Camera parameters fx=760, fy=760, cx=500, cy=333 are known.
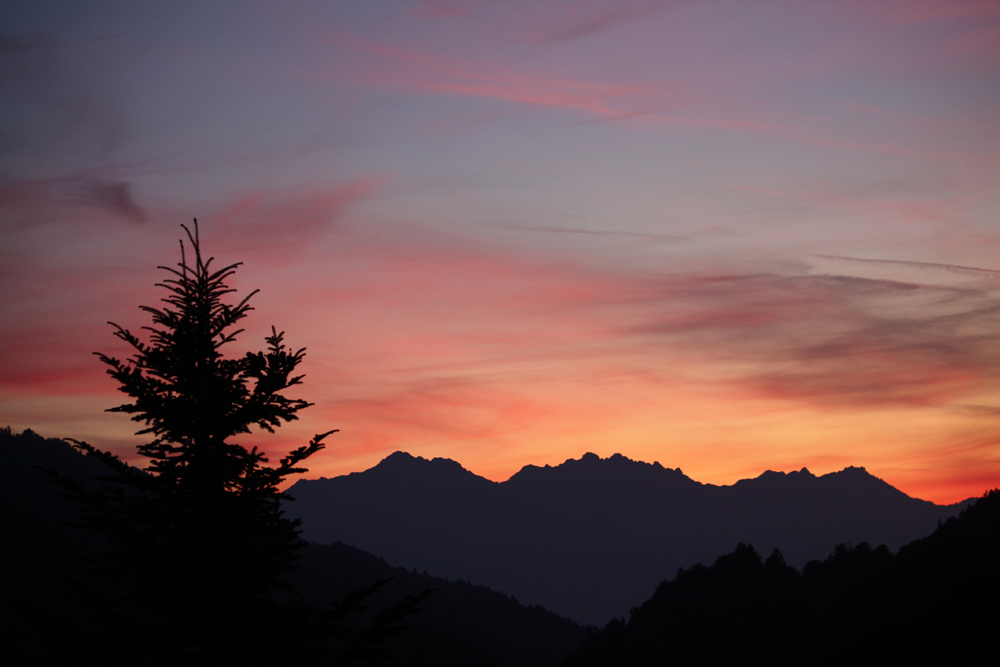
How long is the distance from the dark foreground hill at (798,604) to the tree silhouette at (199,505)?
311ft

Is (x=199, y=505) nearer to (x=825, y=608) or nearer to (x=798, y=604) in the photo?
(x=825, y=608)

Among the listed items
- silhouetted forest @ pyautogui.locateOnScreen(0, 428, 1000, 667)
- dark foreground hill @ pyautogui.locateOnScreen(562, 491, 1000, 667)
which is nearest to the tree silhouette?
silhouetted forest @ pyautogui.locateOnScreen(0, 428, 1000, 667)

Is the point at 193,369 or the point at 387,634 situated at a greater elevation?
the point at 193,369

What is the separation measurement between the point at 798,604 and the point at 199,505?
527 ft

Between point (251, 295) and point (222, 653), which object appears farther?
point (251, 295)

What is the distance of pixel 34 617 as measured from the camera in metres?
12.2

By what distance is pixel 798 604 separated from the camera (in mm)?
151625

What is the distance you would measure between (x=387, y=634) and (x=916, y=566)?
148 meters

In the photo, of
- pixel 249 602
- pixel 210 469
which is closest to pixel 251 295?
pixel 210 469

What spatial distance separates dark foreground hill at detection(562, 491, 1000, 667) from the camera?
397 feet

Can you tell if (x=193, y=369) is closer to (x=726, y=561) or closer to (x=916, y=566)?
(x=916, y=566)

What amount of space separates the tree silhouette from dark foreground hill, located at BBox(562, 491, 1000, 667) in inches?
3727

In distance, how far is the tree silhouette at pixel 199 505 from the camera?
12977 millimetres

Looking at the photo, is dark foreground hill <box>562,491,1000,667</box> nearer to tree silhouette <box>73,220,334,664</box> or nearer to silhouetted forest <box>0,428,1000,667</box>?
silhouetted forest <box>0,428,1000,667</box>
